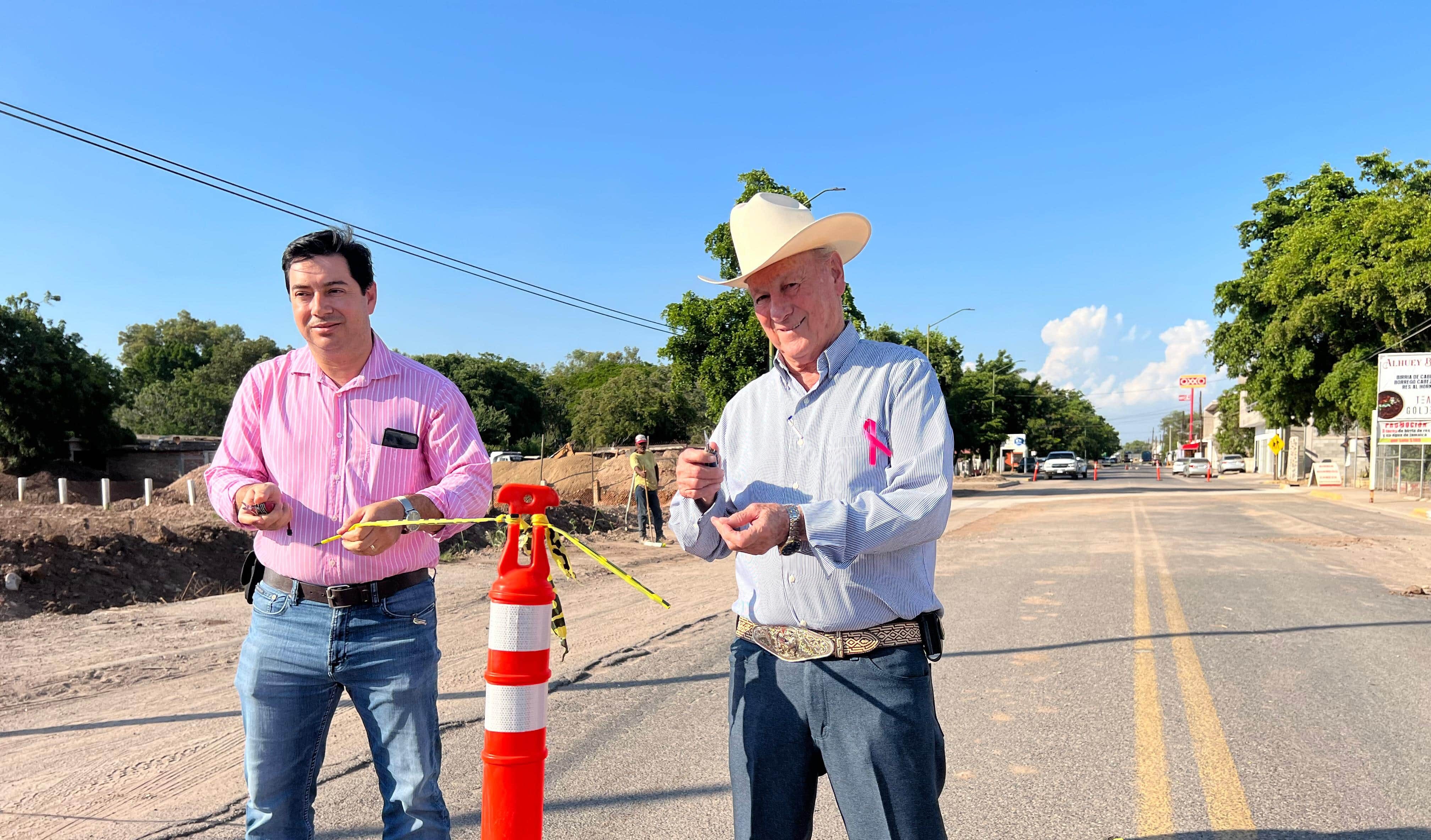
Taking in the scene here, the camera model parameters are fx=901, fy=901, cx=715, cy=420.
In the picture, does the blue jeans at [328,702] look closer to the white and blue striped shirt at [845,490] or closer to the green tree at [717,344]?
the white and blue striped shirt at [845,490]

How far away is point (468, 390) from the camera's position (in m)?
62.1

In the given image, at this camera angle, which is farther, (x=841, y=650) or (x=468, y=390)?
(x=468, y=390)

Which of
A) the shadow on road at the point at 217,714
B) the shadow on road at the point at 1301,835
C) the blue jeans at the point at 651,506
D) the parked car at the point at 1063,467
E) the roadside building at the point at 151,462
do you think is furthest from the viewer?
the parked car at the point at 1063,467

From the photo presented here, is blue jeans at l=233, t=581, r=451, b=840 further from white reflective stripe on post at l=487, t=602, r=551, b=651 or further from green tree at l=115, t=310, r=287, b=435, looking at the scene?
green tree at l=115, t=310, r=287, b=435

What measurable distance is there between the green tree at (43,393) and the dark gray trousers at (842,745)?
3673cm

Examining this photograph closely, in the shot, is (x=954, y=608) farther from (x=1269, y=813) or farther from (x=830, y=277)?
(x=830, y=277)

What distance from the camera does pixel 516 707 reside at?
1.81m

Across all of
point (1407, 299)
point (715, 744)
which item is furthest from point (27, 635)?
point (1407, 299)

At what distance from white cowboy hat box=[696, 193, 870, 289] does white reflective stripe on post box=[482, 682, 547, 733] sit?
106 cm

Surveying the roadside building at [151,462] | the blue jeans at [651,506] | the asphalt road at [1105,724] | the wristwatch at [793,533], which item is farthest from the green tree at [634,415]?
the wristwatch at [793,533]

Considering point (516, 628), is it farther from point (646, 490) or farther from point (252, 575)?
point (646, 490)

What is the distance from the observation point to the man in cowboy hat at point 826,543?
6.33ft

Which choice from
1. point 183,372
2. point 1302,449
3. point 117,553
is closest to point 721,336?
point 117,553

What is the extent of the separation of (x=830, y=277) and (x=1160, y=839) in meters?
2.61
